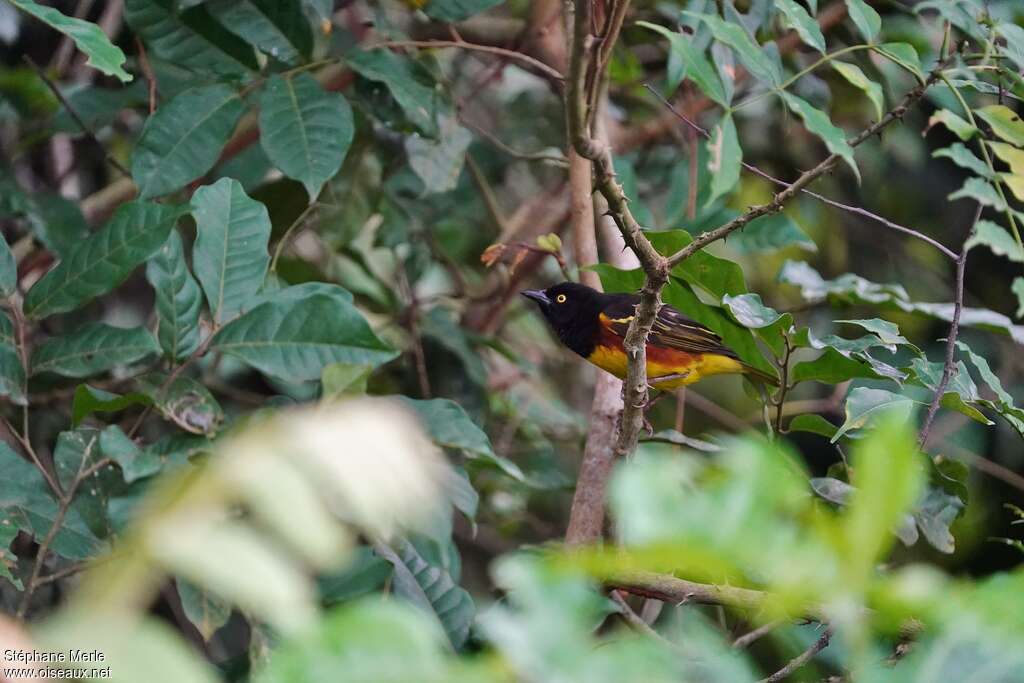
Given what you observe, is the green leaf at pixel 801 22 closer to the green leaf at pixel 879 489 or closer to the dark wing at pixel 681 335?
the green leaf at pixel 879 489

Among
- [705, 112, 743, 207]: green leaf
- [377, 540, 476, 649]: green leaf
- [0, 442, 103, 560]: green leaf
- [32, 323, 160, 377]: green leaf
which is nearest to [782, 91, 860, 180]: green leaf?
[705, 112, 743, 207]: green leaf

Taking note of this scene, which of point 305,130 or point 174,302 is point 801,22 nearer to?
point 305,130

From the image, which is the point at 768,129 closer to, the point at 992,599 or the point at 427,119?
the point at 427,119

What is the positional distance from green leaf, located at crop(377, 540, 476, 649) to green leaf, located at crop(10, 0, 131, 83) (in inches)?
46.1

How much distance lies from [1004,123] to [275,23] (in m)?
1.86

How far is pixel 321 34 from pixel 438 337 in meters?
1.11

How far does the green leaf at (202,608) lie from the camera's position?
2221 millimetres

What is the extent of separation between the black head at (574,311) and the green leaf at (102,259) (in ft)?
6.02

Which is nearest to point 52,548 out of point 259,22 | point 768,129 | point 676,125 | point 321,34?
point 259,22

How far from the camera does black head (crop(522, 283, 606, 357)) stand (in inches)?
157

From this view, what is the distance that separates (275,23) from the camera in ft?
9.71

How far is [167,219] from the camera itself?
240 centimetres

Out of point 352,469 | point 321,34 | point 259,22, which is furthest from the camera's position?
point 321,34

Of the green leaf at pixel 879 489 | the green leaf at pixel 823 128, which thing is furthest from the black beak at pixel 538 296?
the green leaf at pixel 879 489
